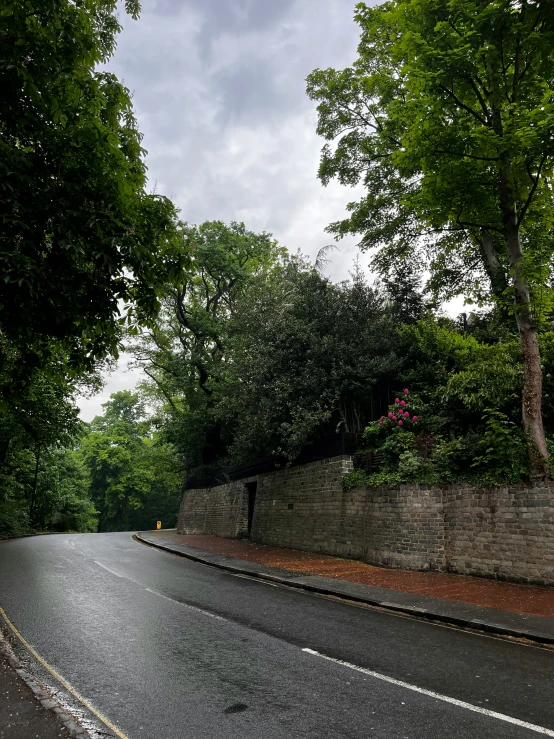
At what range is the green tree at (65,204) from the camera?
198 inches

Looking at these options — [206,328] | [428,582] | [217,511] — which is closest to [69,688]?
[428,582]

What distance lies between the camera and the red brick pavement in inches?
338

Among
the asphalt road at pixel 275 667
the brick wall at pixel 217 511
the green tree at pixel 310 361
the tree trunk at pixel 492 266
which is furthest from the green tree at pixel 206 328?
the asphalt road at pixel 275 667

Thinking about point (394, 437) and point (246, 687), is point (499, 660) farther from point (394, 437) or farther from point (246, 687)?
point (394, 437)

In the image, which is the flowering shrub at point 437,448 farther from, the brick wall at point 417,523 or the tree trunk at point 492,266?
the tree trunk at point 492,266

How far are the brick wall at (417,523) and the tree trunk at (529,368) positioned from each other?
657 mm

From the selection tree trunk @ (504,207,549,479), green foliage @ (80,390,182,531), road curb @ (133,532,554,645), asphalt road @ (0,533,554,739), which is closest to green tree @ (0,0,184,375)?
asphalt road @ (0,533,554,739)

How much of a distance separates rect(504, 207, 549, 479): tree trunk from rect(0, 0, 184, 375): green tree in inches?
337

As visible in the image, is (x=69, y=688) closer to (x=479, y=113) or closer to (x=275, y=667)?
(x=275, y=667)

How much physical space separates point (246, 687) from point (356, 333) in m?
13.2

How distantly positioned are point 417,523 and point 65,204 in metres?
10.9

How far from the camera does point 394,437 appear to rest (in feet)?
45.0

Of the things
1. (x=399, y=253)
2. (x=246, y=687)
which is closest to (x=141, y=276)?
(x=246, y=687)

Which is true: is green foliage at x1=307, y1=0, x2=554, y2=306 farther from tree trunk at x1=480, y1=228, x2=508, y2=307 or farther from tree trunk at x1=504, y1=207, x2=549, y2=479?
tree trunk at x1=480, y1=228, x2=508, y2=307
